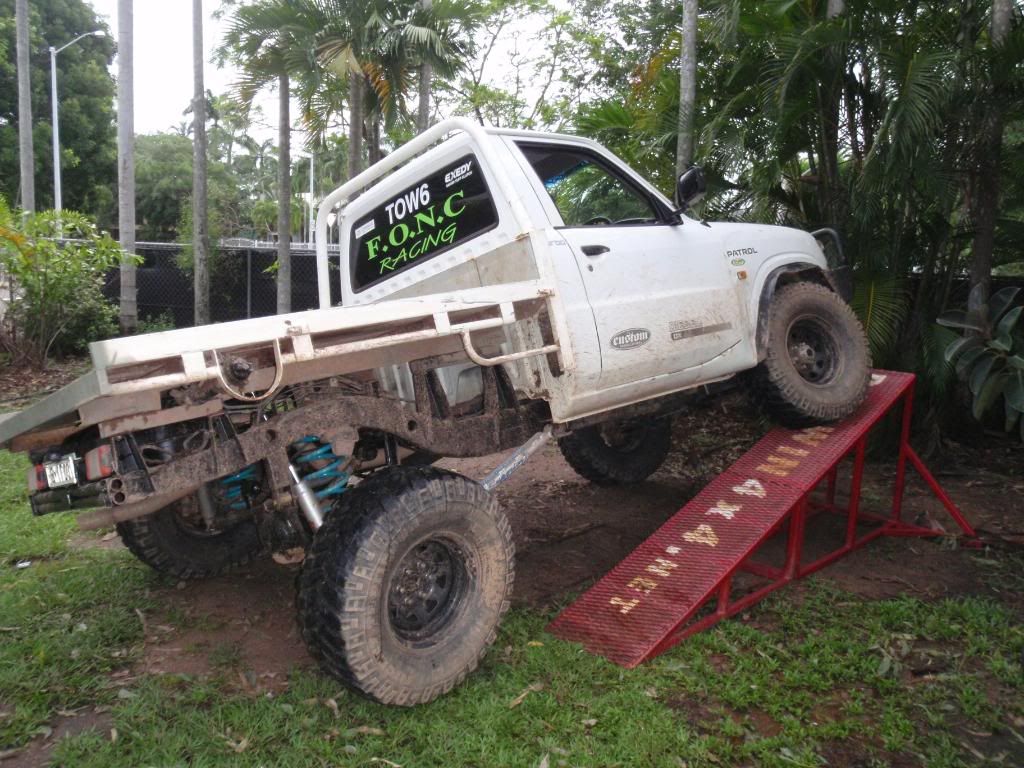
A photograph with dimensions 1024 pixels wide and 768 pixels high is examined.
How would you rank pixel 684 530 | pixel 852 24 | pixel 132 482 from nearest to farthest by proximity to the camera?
pixel 132 482 → pixel 684 530 → pixel 852 24

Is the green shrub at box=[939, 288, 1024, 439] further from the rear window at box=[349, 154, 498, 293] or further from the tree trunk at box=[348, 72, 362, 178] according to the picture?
the tree trunk at box=[348, 72, 362, 178]

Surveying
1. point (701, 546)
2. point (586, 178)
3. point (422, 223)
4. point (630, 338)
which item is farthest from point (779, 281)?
point (422, 223)

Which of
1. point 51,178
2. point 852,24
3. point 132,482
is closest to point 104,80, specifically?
point 51,178

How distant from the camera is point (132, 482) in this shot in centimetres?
284

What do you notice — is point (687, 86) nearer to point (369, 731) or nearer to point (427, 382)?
point (427, 382)

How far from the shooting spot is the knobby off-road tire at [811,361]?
4.69 meters

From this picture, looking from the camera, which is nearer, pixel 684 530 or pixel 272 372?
pixel 272 372

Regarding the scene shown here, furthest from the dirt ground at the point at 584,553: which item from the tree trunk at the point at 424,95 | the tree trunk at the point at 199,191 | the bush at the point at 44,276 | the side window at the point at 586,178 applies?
the tree trunk at the point at 199,191

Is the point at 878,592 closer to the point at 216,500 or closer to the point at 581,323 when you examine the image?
the point at 581,323

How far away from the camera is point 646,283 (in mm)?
4027

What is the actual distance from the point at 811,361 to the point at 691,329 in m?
1.25

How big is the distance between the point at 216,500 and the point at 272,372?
126cm

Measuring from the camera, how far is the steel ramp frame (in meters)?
3.67

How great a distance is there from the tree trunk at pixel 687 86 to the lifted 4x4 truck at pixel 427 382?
8.00 ft
